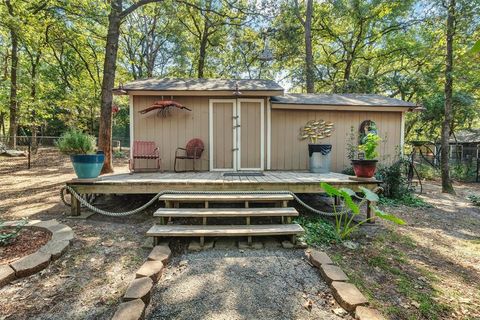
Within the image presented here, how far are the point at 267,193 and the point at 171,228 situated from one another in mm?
1436

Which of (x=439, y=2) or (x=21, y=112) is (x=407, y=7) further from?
(x=21, y=112)

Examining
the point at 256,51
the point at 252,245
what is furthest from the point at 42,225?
the point at 256,51

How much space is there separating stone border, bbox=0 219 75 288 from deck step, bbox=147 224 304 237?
899 mm

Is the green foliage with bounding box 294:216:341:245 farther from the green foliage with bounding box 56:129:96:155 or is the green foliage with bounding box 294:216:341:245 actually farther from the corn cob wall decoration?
the green foliage with bounding box 56:129:96:155

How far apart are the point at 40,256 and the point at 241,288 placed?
1958mm

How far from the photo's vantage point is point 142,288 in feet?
6.21

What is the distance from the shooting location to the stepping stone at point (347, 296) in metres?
1.79

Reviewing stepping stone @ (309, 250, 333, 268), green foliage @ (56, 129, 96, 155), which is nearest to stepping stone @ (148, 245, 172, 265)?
stepping stone @ (309, 250, 333, 268)

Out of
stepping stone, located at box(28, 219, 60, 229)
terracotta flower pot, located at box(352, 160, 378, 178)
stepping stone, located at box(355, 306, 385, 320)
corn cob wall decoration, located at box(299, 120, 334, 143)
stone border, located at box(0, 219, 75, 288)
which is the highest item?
corn cob wall decoration, located at box(299, 120, 334, 143)

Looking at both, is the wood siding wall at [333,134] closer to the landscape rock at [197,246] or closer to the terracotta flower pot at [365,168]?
the terracotta flower pot at [365,168]

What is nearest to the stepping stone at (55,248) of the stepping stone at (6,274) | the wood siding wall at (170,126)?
the stepping stone at (6,274)

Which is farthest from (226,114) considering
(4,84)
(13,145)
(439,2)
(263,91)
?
(13,145)

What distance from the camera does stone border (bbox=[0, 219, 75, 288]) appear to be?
210 centimetres

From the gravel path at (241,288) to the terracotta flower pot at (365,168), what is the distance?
1850 mm
